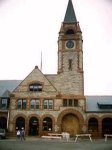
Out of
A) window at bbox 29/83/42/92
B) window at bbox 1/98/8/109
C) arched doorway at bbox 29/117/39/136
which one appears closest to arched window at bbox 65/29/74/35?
window at bbox 29/83/42/92

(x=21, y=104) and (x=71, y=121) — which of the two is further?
(x=21, y=104)

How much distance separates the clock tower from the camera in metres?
43.5

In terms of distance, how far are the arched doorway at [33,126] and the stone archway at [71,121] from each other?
3.13 meters

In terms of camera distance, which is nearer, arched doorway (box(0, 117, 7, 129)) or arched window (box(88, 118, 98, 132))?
arched window (box(88, 118, 98, 132))

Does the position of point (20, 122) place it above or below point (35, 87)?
below

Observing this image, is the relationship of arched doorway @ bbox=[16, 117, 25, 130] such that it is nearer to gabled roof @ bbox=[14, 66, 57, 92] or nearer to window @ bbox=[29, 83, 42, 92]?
gabled roof @ bbox=[14, 66, 57, 92]

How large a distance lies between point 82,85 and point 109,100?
5831 millimetres

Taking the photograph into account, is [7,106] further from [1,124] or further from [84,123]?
[84,123]

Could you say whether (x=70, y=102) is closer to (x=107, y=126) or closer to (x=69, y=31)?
(x=107, y=126)

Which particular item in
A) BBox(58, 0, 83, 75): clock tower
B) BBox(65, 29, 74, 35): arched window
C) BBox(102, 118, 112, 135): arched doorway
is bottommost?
BBox(102, 118, 112, 135): arched doorway

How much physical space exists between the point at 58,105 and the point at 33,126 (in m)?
4.56

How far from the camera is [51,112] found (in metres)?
41.0

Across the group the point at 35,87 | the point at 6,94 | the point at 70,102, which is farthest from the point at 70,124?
the point at 6,94

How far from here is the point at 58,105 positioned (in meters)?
41.3
